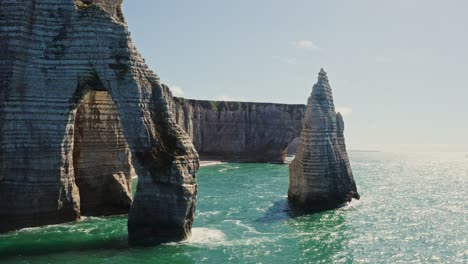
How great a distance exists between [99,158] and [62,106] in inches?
268

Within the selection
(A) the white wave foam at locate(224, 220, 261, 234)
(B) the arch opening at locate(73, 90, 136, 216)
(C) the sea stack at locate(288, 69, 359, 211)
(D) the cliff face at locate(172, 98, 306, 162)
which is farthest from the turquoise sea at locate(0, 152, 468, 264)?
(D) the cliff face at locate(172, 98, 306, 162)

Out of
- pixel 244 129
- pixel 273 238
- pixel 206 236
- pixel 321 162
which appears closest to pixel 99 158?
pixel 206 236

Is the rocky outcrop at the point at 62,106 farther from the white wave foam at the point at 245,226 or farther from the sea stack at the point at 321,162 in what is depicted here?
the sea stack at the point at 321,162

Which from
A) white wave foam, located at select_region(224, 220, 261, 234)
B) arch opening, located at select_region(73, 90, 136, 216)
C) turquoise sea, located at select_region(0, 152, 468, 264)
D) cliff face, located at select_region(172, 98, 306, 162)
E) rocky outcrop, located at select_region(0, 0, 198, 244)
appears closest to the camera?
turquoise sea, located at select_region(0, 152, 468, 264)

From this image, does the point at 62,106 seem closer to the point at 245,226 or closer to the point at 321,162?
the point at 245,226

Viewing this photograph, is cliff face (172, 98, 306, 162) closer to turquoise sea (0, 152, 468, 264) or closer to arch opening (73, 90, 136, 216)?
turquoise sea (0, 152, 468, 264)

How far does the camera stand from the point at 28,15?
29.2m

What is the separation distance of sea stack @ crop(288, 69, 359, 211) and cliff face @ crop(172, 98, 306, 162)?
2583 inches

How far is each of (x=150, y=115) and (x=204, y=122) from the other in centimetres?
7931

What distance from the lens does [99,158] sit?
35062 mm

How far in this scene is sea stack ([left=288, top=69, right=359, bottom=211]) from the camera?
39188 millimetres

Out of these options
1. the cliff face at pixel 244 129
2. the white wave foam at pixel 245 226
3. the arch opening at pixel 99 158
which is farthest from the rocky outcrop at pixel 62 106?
the cliff face at pixel 244 129

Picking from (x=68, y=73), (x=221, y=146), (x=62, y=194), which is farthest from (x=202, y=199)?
(x=221, y=146)

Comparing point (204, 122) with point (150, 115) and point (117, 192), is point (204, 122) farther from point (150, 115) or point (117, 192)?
point (150, 115)
